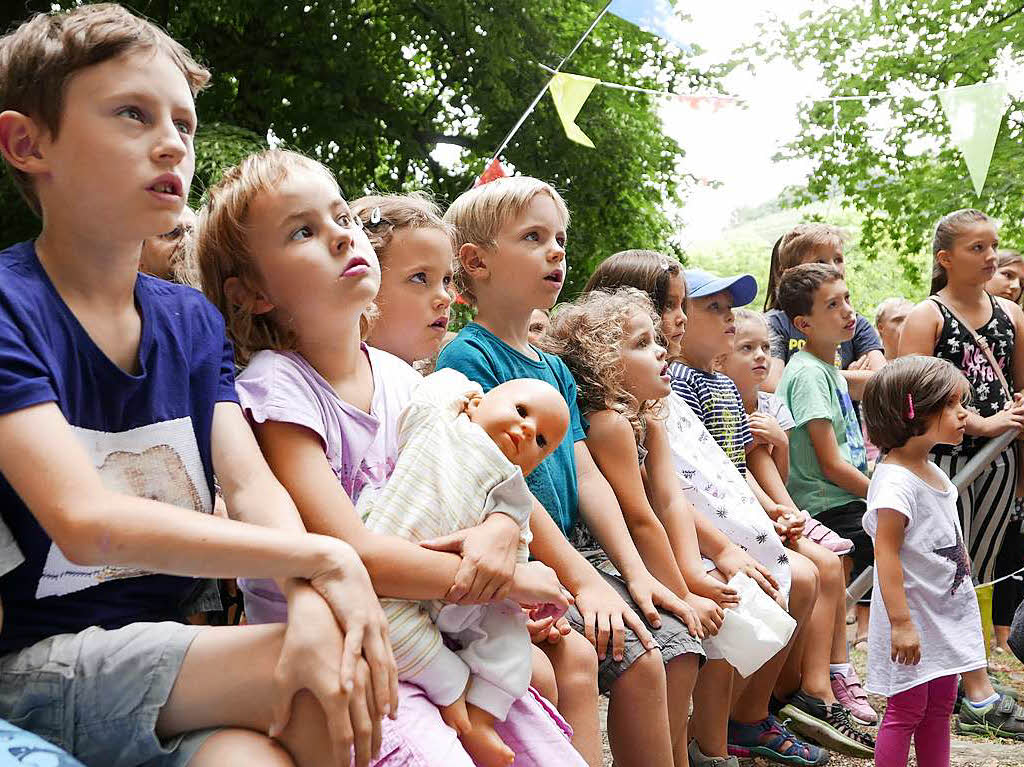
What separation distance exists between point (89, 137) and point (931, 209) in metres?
Result: 13.9

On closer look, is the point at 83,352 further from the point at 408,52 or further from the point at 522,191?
the point at 408,52

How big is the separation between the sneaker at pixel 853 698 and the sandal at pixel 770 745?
44cm

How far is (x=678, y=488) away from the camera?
11.0 ft

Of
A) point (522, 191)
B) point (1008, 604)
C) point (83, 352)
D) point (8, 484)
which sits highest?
point (522, 191)

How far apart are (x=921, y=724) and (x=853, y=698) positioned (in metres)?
0.86

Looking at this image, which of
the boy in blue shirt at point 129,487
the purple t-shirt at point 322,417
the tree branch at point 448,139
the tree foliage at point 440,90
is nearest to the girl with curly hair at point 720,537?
the purple t-shirt at point 322,417

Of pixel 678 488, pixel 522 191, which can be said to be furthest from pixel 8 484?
pixel 678 488

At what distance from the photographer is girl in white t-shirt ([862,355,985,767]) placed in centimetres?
340

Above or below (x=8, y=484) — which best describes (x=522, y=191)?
above

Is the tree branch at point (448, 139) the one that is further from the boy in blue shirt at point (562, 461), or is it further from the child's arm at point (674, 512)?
the boy in blue shirt at point (562, 461)

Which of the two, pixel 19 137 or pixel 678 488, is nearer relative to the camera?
pixel 19 137

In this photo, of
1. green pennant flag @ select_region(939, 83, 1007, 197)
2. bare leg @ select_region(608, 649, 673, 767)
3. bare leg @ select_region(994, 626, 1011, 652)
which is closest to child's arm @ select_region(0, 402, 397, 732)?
bare leg @ select_region(608, 649, 673, 767)

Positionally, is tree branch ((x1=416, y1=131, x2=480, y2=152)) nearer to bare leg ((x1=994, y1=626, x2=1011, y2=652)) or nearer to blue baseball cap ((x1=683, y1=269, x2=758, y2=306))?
bare leg ((x1=994, y1=626, x2=1011, y2=652))

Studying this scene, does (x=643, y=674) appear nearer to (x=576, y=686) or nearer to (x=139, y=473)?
(x=576, y=686)
